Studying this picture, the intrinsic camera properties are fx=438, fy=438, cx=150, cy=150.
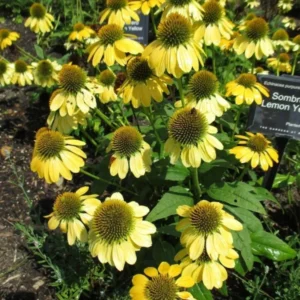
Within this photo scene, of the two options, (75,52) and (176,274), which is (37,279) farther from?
(75,52)

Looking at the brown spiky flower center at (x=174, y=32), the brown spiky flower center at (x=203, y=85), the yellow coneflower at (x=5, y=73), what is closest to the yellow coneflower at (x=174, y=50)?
the brown spiky flower center at (x=174, y=32)

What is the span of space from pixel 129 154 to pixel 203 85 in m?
0.43

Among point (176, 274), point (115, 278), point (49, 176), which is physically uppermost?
point (49, 176)

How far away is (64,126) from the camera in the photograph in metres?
1.90

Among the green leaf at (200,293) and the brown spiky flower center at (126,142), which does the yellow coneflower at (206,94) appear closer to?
the brown spiky flower center at (126,142)

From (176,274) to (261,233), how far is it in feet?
2.22

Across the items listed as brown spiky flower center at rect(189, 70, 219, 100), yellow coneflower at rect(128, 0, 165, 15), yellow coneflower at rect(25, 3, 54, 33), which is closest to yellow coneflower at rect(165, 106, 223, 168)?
brown spiky flower center at rect(189, 70, 219, 100)

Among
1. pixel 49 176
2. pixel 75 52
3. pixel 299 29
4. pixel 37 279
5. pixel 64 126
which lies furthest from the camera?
pixel 299 29

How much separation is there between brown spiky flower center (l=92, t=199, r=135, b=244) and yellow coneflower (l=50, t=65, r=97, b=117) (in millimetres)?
486

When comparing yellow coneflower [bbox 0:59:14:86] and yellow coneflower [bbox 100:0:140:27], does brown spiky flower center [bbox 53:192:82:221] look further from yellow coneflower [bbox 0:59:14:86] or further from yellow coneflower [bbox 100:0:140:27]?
yellow coneflower [bbox 0:59:14:86]

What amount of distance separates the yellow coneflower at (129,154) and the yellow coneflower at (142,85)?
0.43 ft

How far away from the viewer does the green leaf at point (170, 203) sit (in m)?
1.67

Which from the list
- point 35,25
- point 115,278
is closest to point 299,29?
point 35,25

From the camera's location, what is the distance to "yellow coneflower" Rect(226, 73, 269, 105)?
1.97m
